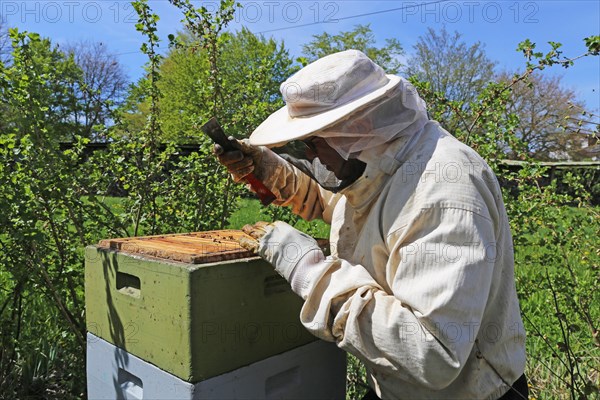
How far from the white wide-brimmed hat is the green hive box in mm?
433

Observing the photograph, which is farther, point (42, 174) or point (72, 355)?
point (72, 355)

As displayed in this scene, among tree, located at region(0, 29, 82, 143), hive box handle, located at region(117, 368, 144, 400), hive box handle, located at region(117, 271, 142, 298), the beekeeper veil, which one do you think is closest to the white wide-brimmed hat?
the beekeeper veil

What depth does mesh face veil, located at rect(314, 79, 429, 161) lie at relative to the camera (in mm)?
1182

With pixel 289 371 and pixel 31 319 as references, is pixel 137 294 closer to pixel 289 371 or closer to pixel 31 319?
pixel 289 371

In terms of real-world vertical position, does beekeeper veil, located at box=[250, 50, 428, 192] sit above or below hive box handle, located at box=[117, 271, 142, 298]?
above

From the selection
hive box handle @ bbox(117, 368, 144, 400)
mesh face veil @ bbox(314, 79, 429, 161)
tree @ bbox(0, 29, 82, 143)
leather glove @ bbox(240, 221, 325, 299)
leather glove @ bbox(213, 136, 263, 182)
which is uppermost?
tree @ bbox(0, 29, 82, 143)

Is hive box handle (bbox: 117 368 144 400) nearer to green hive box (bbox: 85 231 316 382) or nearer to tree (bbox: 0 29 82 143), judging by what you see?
green hive box (bbox: 85 231 316 382)

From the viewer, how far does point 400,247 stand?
1125 mm

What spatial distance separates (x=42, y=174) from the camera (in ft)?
7.27

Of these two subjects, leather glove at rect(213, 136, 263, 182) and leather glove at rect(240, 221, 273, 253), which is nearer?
leather glove at rect(240, 221, 273, 253)

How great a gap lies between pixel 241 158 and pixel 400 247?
2.78 feet

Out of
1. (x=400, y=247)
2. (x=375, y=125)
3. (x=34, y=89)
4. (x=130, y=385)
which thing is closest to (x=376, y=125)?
(x=375, y=125)

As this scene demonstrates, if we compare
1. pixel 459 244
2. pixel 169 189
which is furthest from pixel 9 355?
pixel 459 244

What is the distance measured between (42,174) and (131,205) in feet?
1.73
